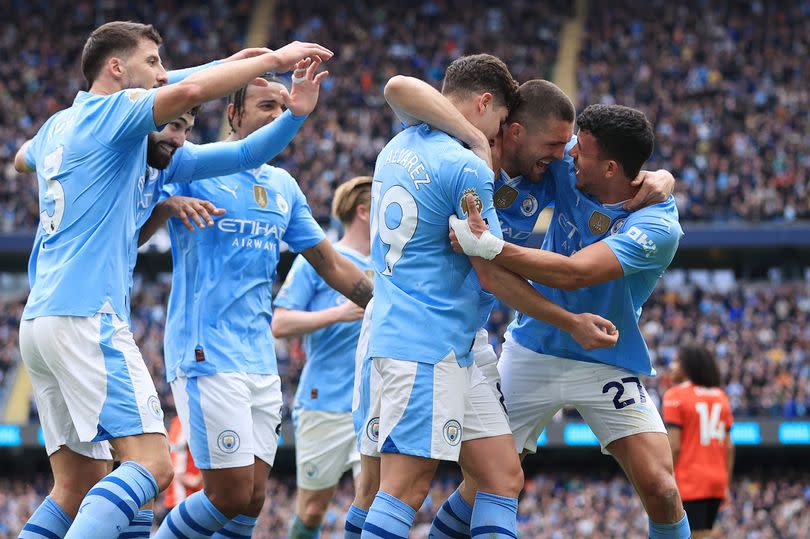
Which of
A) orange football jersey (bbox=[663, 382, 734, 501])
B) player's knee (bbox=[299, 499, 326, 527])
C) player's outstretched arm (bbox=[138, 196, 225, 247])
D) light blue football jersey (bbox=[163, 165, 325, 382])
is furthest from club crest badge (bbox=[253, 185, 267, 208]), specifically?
orange football jersey (bbox=[663, 382, 734, 501])

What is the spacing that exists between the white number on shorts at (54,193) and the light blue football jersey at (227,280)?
4.12 ft

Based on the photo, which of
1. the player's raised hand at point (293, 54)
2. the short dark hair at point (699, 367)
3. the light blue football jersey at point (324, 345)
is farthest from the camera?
the short dark hair at point (699, 367)

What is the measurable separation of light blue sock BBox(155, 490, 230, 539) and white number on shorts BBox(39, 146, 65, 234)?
183 centimetres

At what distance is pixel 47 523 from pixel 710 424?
6.92 meters

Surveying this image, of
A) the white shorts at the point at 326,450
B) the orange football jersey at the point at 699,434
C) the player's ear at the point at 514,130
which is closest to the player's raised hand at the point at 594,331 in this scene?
the player's ear at the point at 514,130

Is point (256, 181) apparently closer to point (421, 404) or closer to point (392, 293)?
point (392, 293)

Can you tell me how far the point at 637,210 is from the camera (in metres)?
5.72

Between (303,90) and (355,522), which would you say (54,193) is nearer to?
(303,90)

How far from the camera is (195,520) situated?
604 centimetres

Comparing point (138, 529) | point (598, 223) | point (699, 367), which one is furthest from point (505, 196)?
point (699, 367)

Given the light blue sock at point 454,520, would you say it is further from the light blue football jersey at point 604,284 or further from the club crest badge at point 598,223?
the club crest badge at point 598,223

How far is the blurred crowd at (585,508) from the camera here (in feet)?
64.5

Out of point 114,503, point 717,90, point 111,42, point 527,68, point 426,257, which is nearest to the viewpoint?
point 114,503

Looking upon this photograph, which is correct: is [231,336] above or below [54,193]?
below
